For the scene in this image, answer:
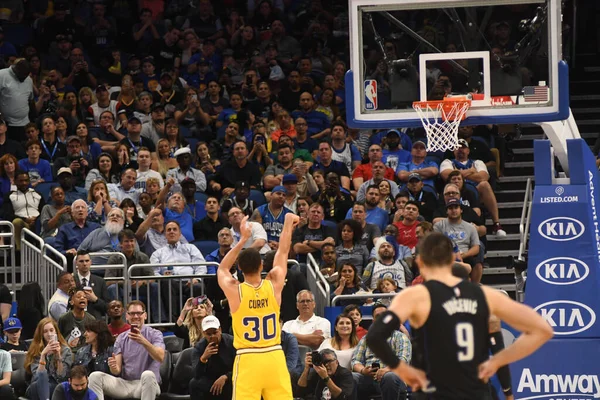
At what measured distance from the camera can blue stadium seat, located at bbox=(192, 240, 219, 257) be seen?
16234 millimetres

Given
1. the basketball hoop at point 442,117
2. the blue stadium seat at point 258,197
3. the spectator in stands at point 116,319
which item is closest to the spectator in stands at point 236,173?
the blue stadium seat at point 258,197

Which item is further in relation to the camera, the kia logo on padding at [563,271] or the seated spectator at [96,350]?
the seated spectator at [96,350]

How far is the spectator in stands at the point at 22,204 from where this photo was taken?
53.2 ft

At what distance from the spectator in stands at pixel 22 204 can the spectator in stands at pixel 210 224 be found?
2.24m

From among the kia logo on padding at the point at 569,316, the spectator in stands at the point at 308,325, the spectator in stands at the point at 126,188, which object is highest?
the spectator in stands at the point at 126,188

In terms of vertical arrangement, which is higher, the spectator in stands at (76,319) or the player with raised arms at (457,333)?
the player with raised arms at (457,333)

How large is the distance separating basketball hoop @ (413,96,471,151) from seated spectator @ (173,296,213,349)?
3.60 meters

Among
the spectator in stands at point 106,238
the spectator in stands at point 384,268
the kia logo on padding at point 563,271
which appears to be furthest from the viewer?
the spectator in stands at point 106,238

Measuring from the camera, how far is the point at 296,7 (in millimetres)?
23406

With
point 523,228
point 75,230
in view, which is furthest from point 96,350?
point 523,228

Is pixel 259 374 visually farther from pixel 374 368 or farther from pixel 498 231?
pixel 498 231

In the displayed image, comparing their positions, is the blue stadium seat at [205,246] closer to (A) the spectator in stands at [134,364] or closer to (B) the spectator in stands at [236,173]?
(B) the spectator in stands at [236,173]

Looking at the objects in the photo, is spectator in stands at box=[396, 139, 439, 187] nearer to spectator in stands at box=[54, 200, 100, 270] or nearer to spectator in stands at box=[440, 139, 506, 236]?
spectator in stands at box=[440, 139, 506, 236]

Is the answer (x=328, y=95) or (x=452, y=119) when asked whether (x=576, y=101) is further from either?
(x=452, y=119)
